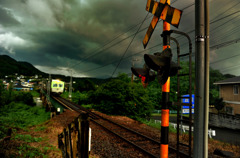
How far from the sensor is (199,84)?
7.38 ft

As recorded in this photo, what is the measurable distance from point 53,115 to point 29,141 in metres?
8.19

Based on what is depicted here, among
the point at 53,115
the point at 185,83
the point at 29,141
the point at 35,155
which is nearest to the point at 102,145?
the point at 35,155

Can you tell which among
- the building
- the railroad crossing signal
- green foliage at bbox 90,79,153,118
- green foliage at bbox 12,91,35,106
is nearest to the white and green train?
green foliage at bbox 12,91,35,106

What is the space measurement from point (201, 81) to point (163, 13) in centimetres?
134

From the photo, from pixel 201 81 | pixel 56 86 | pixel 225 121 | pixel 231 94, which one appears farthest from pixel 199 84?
pixel 56 86

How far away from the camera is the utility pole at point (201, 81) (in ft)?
7.11

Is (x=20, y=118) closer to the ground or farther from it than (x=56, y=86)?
closer to the ground

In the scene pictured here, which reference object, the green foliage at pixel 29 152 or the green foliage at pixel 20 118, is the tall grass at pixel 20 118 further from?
the green foliage at pixel 29 152

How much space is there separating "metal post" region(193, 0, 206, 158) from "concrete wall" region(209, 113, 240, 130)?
2293cm

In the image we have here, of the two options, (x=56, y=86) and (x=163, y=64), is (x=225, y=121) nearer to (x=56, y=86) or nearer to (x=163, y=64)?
(x=163, y=64)

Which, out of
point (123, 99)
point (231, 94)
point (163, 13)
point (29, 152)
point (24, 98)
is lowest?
point (29, 152)

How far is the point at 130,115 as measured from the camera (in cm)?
1748

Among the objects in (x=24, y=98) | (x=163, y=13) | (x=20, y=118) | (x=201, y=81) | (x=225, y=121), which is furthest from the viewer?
(x=24, y=98)

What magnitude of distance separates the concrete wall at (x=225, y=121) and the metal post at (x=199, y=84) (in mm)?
22931
